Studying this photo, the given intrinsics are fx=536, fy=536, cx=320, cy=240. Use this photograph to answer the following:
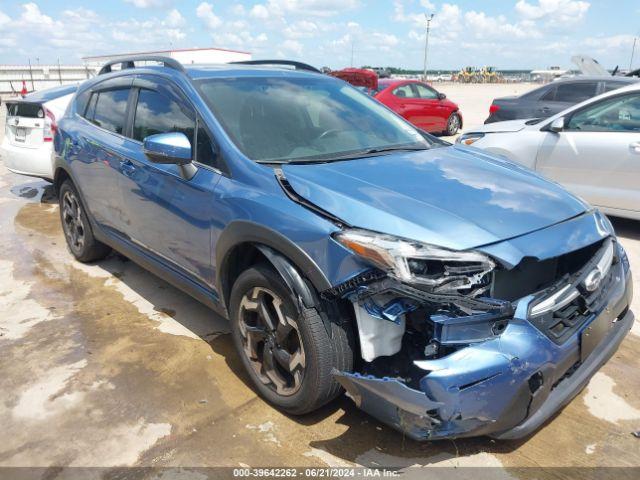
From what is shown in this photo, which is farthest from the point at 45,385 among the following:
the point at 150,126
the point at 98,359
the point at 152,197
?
the point at 150,126

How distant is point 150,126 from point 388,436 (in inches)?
99.9

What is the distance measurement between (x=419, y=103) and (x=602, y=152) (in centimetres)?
853

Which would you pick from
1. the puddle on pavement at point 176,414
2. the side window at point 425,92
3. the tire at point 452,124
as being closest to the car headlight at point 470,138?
the puddle on pavement at point 176,414

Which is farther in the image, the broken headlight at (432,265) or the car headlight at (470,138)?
the car headlight at (470,138)

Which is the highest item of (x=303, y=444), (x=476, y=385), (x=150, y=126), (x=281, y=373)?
(x=150, y=126)

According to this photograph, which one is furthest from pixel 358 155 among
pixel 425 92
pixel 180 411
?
pixel 425 92

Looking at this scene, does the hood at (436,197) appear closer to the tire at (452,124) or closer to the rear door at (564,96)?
the rear door at (564,96)

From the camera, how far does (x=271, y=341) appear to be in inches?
108

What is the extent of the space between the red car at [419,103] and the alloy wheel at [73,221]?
9200 mm

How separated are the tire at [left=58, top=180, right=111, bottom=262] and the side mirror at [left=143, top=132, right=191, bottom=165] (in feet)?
6.75

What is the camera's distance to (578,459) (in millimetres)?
2477

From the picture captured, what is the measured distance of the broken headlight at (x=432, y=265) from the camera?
84.1 inches

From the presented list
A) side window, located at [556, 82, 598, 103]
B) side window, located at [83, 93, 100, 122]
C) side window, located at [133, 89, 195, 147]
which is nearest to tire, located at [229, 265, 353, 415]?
side window, located at [133, 89, 195, 147]

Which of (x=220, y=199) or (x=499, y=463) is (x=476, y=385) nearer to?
(x=499, y=463)
